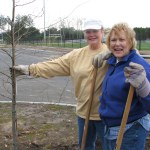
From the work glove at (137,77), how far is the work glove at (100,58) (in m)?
0.55

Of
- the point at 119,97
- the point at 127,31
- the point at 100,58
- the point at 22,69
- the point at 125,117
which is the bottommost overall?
the point at 125,117

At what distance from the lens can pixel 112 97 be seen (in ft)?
9.00

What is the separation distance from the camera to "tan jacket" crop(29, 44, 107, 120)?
335 cm

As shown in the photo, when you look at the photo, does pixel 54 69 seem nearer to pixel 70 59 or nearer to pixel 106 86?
pixel 70 59

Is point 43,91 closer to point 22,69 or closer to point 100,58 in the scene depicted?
point 22,69

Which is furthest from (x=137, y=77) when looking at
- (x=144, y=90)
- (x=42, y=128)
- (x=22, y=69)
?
(x=42, y=128)

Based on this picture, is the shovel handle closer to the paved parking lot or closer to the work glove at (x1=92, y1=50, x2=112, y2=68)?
the work glove at (x1=92, y1=50, x2=112, y2=68)

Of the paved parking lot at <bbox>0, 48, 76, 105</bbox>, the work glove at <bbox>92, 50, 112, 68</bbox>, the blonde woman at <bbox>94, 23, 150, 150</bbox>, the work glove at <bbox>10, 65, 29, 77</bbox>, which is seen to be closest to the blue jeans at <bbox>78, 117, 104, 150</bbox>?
the blonde woman at <bbox>94, 23, 150, 150</bbox>

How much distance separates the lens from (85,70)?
11.1 ft

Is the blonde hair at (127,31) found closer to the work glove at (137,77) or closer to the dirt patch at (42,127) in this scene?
the work glove at (137,77)

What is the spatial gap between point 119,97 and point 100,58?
0.50 metres

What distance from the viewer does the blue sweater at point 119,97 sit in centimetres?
264

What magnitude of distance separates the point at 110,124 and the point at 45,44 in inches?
112

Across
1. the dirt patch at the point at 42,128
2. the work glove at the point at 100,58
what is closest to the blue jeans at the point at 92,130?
the work glove at the point at 100,58
